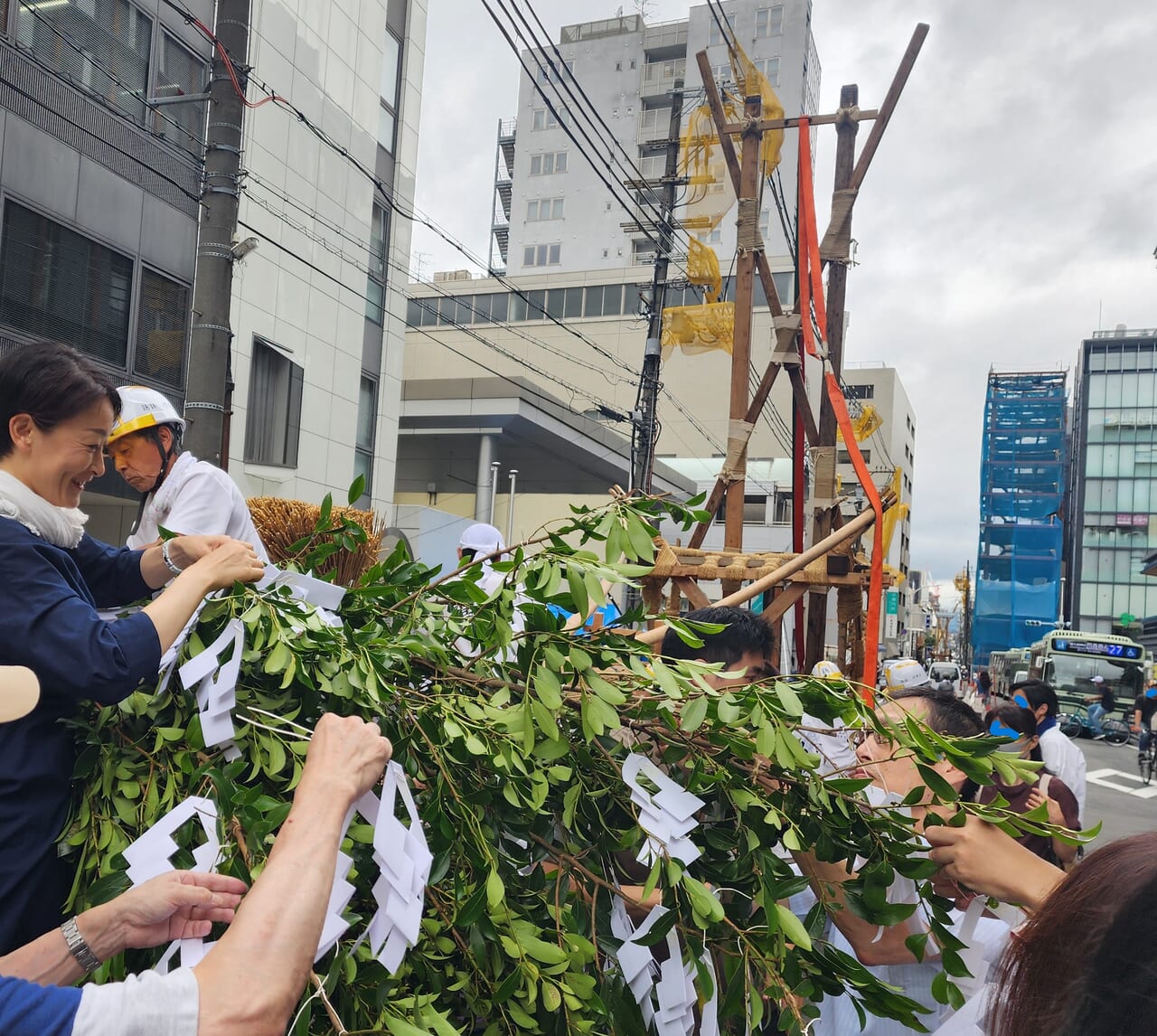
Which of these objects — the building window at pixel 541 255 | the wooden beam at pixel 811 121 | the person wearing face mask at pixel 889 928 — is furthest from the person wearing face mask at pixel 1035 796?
the building window at pixel 541 255

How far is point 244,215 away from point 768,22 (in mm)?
43414

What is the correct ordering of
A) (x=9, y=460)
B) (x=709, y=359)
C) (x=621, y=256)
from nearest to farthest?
(x=9, y=460)
(x=709, y=359)
(x=621, y=256)

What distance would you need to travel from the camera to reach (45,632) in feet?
4.70

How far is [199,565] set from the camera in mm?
1519

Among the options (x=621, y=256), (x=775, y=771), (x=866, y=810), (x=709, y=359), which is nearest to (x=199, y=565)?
(x=775, y=771)

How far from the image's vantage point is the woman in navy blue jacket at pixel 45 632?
1406 millimetres

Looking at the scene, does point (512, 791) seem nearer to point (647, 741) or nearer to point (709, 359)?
point (647, 741)

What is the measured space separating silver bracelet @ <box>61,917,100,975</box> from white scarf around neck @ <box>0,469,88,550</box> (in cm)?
68

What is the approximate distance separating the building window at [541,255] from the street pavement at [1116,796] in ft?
118

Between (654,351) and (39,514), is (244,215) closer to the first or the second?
(654,351)

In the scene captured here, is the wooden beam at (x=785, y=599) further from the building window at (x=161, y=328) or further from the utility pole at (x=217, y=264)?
the building window at (x=161, y=328)

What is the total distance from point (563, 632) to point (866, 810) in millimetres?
588

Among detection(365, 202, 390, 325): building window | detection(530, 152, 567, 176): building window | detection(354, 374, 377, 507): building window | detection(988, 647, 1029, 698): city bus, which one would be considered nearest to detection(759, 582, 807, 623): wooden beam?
detection(354, 374, 377, 507): building window

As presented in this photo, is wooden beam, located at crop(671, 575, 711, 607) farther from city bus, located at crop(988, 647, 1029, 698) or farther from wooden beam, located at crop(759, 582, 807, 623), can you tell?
city bus, located at crop(988, 647, 1029, 698)
